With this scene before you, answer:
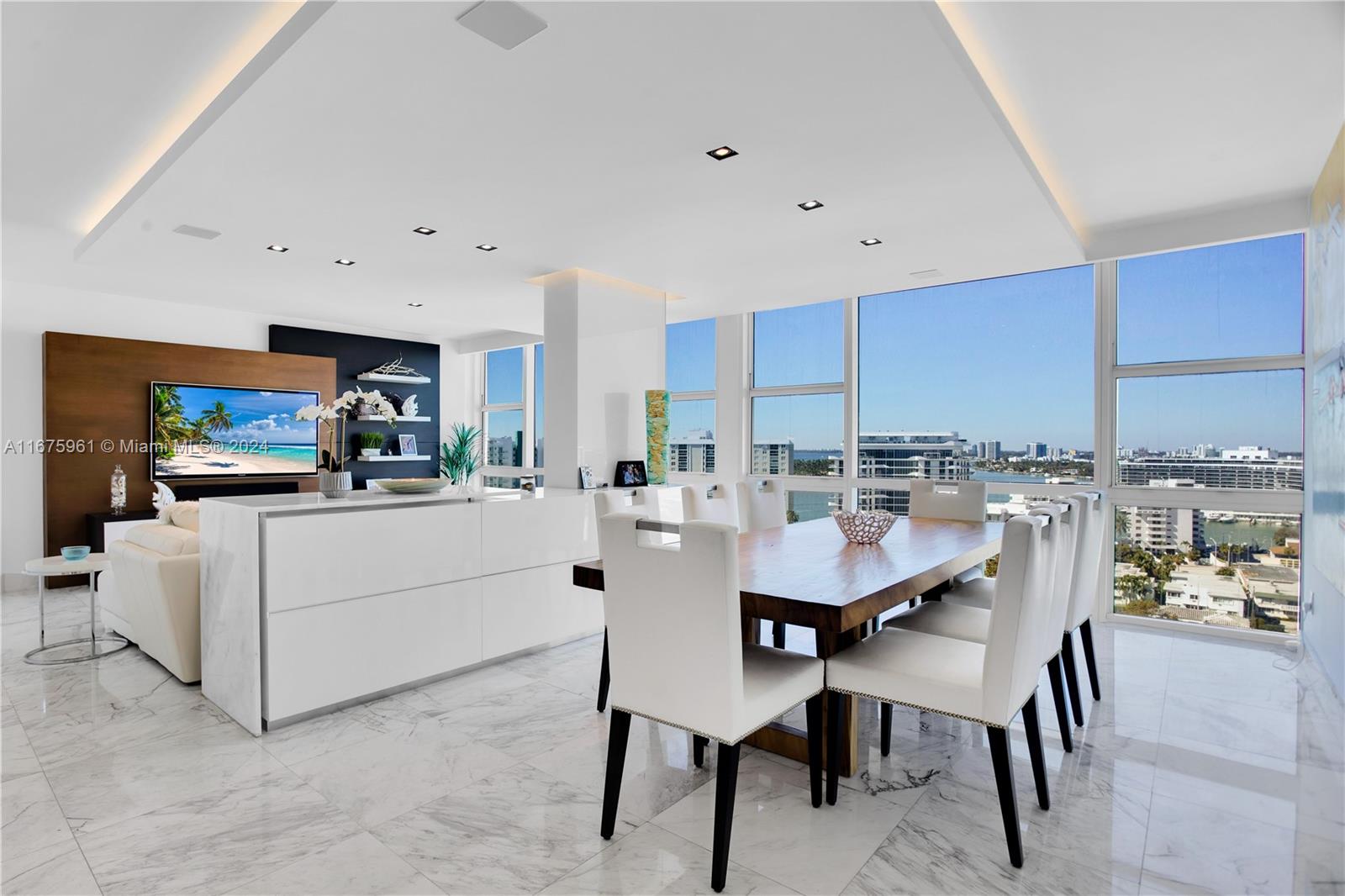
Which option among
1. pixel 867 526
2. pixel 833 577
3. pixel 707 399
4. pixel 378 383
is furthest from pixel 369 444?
pixel 833 577

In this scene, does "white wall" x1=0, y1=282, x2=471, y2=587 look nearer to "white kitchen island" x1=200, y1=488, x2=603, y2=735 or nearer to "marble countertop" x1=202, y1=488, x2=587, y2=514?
"marble countertop" x1=202, y1=488, x2=587, y2=514

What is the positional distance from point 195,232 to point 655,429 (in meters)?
2.95

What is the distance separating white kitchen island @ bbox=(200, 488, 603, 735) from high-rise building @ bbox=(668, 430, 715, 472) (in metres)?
3.08

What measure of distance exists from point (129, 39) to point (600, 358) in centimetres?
282

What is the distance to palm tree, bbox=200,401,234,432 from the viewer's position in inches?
245

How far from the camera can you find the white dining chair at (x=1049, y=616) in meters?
2.21

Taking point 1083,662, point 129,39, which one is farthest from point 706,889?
point 129,39

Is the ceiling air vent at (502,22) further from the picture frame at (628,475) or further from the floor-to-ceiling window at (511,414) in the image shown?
the floor-to-ceiling window at (511,414)

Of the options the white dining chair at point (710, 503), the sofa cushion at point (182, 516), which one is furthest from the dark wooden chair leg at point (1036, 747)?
the sofa cushion at point (182, 516)

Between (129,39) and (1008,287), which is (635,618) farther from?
(1008,287)

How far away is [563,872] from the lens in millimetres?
1902

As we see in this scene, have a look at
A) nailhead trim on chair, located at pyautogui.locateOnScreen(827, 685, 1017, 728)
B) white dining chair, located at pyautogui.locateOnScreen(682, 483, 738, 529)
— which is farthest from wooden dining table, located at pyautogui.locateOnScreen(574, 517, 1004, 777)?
white dining chair, located at pyautogui.locateOnScreen(682, 483, 738, 529)

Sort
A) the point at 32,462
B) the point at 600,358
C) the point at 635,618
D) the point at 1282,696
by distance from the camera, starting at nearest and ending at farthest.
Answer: the point at 635,618 → the point at 1282,696 → the point at 600,358 → the point at 32,462

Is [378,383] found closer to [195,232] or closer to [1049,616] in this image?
[195,232]
